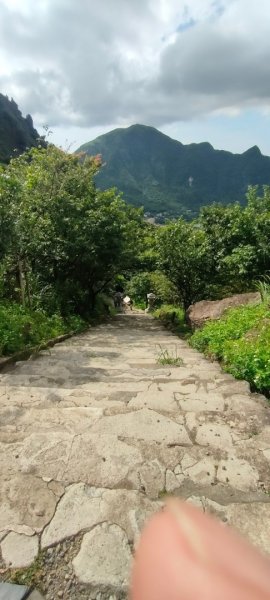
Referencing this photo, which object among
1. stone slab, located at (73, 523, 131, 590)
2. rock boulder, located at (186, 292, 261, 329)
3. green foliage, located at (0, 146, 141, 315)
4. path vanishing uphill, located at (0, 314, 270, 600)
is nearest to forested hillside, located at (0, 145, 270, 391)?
green foliage, located at (0, 146, 141, 315)

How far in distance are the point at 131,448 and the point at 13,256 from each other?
8652 mm

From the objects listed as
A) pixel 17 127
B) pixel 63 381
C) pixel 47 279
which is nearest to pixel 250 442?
pixel 63 381

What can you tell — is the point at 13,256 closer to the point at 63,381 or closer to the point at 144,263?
the point at 63,381

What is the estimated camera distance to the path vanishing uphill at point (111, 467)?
1.94 metres

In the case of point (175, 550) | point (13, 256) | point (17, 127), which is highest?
point (17, 127)

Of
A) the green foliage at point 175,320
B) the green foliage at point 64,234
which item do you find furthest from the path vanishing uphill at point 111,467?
the green foliage at point 175,320

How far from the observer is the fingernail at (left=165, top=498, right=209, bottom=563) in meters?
0.55

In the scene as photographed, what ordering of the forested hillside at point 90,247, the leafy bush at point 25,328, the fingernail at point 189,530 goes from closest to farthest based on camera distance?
the fingernail at point 189,530 < the leafy bush at point 25,328 < the forested hillside at point 90,247

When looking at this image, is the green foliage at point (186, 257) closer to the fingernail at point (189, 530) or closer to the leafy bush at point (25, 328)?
the leafy bush at point (25, 328)

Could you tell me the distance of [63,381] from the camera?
492 centimetres

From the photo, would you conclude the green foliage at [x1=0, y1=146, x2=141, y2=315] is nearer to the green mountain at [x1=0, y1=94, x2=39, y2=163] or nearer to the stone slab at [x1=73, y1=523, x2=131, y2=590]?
the stone slab at [x1=73, y1=523, x2=131, y2=590]

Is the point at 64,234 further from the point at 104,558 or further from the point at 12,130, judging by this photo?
the point at 12,130

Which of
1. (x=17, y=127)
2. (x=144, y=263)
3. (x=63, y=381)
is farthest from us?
(x=17, y=127)

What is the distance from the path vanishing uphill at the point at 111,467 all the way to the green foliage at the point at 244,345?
0.77 ft
